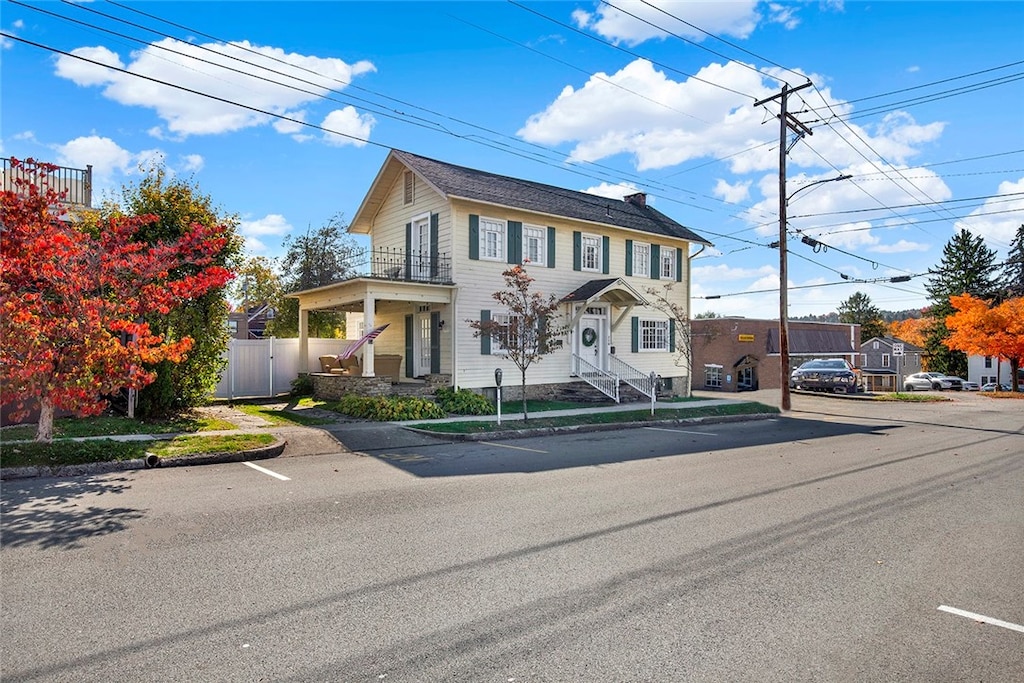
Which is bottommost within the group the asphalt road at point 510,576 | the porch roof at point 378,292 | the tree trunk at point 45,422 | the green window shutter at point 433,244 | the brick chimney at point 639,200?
the asphalt road at point 510,576

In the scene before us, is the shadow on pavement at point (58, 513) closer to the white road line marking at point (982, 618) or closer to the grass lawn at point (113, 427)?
the grass lawn at point (113, 427)

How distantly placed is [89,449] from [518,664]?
8842mm

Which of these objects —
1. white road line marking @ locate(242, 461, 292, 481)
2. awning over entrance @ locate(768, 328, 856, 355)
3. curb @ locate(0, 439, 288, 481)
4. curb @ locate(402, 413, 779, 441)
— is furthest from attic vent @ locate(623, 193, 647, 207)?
awning over entrance @ locate(768, 328, 856, 355)

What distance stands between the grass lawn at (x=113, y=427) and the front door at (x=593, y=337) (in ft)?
42.5

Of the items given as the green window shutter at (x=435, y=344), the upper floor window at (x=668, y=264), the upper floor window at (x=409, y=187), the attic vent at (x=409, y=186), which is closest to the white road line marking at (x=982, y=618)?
the green window shutter at (x=435, y=344)

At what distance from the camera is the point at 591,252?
24453mm

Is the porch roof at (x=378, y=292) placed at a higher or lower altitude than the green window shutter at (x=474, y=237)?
lower

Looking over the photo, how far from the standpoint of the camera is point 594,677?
11.5ft

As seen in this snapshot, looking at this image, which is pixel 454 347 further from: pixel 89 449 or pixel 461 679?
pixel 461 679

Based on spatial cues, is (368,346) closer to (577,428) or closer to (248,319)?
(577,428)

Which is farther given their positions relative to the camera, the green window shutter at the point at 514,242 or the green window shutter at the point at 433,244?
the green window shutter at the point at 514,242

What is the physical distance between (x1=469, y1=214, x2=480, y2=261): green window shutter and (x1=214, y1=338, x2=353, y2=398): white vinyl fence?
6.73 meters

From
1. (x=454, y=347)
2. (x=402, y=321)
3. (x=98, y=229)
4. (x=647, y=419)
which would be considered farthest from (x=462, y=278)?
(x=98, y=229)

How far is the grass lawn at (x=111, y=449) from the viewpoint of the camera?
922 cm
